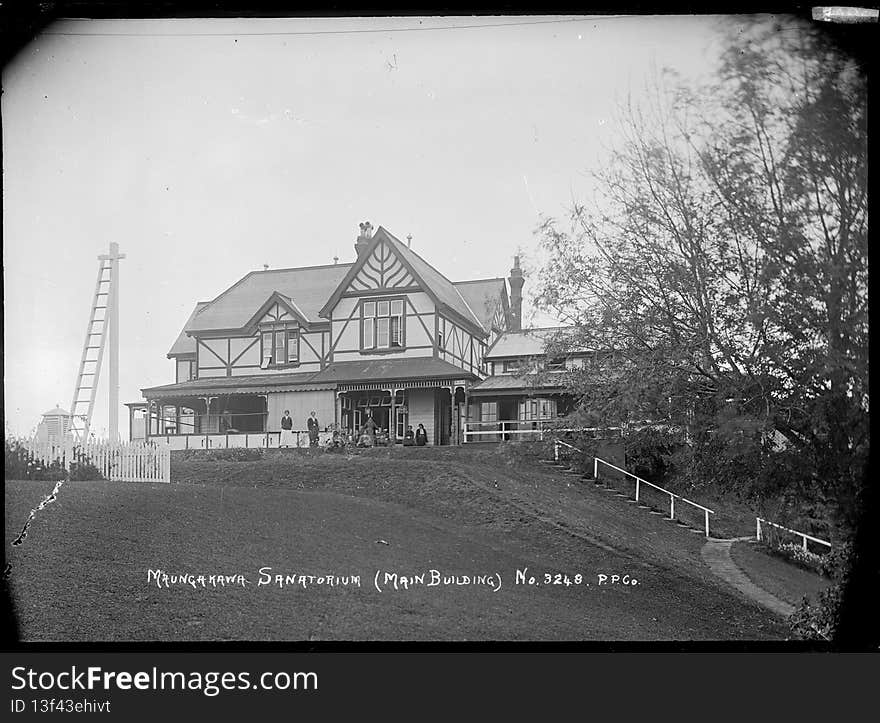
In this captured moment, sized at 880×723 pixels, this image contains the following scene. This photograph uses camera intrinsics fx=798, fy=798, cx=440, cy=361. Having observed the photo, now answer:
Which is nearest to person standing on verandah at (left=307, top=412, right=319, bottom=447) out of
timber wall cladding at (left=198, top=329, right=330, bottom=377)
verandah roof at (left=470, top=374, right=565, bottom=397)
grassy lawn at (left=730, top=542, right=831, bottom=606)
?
timber wall cladding at (left=198, top=329, right=330, bottom=377)

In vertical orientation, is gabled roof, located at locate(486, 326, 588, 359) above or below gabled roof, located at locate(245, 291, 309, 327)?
below

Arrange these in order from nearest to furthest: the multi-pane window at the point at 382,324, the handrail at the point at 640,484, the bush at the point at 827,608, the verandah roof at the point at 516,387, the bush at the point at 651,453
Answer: the bush at the point at 827,608
the handrail at the point at 640,484
the bush at the point at 651,453
the verandah roof at the point at 516,387
the multi-pane window at the point at 382,324

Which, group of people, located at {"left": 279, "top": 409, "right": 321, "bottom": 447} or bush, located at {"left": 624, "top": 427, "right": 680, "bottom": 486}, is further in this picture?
group of people, located at {"left": 279, "top": 409, "right": 321, "bottom": 447}

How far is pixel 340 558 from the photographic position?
5.60m

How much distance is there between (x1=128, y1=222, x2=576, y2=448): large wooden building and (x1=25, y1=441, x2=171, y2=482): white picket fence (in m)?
0.16

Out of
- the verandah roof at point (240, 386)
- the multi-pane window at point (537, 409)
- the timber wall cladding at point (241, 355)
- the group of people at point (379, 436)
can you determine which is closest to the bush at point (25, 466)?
the verandah roof at point (240, 386)

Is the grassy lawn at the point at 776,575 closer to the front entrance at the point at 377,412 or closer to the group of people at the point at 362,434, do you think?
the group of people at the point at 362,434

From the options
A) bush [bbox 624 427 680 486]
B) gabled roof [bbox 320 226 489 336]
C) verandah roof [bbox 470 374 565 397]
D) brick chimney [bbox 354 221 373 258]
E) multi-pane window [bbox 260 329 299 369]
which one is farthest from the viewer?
verandah roof [bbox 470 374 565 397]

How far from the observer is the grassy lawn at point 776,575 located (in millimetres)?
5527

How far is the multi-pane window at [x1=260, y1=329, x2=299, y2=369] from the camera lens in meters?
7.37

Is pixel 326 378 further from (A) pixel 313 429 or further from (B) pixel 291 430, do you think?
(B) pixel 291 430

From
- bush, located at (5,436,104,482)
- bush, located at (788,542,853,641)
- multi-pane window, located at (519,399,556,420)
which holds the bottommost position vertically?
bush, located at (788,542,853,641)

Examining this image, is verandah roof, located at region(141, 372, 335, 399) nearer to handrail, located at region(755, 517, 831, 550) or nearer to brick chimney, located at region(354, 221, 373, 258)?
brick chimney, located at region(354, 221, 373, 258)

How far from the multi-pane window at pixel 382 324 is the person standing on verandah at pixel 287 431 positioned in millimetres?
1073
